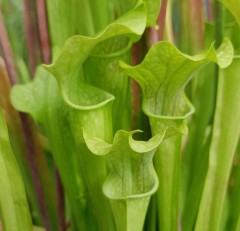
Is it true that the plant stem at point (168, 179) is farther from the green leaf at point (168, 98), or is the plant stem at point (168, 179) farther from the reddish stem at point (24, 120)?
the reddish stem at point (24, 120)

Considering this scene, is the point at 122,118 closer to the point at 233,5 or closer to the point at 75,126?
the point at 75,126

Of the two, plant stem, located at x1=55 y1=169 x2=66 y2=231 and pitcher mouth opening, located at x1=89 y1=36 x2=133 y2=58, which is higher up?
pitcher mouth opening, located at x1=89 y1=36 x2=133 y2=58

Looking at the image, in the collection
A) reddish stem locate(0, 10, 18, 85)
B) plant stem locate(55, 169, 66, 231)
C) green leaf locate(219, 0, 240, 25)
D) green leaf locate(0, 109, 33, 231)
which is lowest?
plant stem locate(55, 169, 66, 231)

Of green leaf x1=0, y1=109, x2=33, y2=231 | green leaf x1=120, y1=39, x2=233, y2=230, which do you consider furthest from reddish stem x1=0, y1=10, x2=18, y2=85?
green leaf x1=120, y1=39, x2=233, y2=230

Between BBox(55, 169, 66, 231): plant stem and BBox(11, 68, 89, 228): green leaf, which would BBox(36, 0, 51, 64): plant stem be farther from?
BBox(55, 169, 66, 231): plant stem

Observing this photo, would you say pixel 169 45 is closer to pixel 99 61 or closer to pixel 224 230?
pixel 99 61

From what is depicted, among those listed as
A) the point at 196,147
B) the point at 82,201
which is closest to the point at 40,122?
the point at 82,201

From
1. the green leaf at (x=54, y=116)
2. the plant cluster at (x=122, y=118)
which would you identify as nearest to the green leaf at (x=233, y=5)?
the plant cluster at (x=122, y=118)
